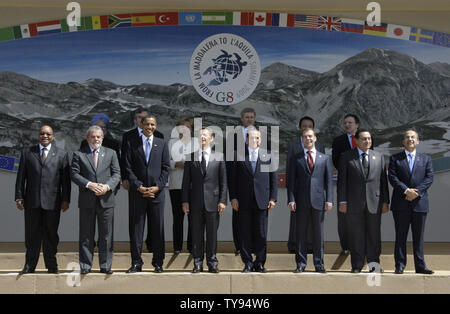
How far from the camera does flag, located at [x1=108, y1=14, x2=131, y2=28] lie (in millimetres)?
7438

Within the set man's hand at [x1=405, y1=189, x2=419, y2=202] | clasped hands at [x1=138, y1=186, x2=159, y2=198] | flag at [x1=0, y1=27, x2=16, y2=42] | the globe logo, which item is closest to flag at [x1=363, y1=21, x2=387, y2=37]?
the globe logo

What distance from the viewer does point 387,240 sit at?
297 inches

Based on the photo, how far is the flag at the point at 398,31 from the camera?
7473 mm

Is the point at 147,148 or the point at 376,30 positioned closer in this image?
the point at 147,148

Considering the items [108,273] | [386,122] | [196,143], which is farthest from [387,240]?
[108,273]

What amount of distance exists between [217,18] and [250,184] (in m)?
2.51

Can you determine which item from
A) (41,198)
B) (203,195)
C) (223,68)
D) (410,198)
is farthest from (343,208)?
(41,198)

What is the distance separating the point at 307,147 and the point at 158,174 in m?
1.38

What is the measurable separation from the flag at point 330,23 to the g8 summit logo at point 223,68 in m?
0.85

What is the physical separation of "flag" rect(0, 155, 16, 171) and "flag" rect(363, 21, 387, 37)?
14.4 ft

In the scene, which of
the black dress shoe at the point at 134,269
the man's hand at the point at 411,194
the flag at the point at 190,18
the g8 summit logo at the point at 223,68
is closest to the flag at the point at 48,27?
the flag at the point at 190,18

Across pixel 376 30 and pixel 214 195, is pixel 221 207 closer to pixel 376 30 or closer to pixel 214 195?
pixel 214 195

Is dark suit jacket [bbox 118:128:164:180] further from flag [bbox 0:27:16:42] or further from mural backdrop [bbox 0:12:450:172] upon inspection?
flag [bbox 0:27:16:42]

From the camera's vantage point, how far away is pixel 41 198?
5.70 meters
